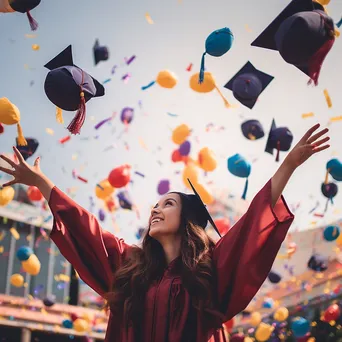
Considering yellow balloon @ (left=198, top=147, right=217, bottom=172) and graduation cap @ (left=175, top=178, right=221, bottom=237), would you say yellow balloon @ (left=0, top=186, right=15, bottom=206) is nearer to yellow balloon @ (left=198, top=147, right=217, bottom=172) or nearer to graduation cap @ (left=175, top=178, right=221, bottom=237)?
yellow balloon @ (left=198, top=147, right=217, bottom=172)

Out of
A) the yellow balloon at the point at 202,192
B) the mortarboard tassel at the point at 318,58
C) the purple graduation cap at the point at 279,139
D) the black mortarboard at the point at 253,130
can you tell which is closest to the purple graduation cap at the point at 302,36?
the mortarboard tassel at the point at 318,58

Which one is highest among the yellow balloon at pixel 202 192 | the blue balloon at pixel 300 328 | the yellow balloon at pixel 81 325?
the yellow balloon at pixel 202 192

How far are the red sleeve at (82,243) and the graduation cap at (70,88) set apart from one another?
93cm

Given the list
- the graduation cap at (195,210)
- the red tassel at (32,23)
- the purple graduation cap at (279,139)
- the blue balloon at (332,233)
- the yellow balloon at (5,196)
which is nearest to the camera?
the graduation cap at (195,210)

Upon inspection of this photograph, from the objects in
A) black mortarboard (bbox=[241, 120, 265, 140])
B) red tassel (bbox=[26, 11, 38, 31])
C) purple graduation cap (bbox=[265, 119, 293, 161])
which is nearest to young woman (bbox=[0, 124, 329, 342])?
red tassel (bbox=[26, 11, 38, 31])

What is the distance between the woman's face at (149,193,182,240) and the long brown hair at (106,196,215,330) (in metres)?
0.05

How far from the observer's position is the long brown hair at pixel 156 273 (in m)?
3.18

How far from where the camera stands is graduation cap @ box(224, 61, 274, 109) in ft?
18.7

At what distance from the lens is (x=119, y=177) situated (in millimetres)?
8242

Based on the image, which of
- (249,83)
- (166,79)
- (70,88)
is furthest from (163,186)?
(70,88)

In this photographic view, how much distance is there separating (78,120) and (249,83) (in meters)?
2.27

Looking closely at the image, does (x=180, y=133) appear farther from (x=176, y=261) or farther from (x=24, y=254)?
(x=176, y=261)

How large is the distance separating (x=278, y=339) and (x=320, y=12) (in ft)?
34.0

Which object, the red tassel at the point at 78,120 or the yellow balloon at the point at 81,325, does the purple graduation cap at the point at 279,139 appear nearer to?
the red tassel at the point at 78,120
